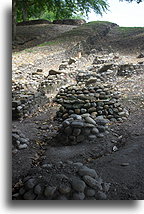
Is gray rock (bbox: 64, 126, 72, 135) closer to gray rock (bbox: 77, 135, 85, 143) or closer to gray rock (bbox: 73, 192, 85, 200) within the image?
gray rock (bbox: 77, 135, 85, 143)

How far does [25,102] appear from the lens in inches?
127

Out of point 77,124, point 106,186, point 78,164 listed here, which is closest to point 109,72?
point 77,124

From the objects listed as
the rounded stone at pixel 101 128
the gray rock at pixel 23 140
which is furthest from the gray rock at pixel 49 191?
Answer: the rounded stone at pixel 101 128

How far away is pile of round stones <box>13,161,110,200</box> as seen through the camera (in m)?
1.63

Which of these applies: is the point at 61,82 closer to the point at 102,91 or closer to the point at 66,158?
the point at 102,91

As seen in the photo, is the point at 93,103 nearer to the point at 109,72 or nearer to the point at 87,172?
the point at 87,172

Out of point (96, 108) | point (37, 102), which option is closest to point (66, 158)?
point (96, 108)

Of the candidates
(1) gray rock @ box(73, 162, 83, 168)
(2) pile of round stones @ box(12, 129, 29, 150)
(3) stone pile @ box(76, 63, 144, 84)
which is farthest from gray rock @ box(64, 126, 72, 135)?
(3) stone pile @ box(76, 63, 144, 84)

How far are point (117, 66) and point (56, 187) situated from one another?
158 inches

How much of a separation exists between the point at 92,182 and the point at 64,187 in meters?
0.21

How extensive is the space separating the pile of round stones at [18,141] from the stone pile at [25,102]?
1.93 feet

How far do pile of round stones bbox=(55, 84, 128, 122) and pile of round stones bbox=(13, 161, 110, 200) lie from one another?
105 cm

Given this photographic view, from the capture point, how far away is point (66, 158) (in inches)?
75.4

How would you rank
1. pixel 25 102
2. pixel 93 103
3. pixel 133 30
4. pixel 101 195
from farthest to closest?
pixel 133 30, pixel 25 102, pixel 93 103, pixel 101 195
